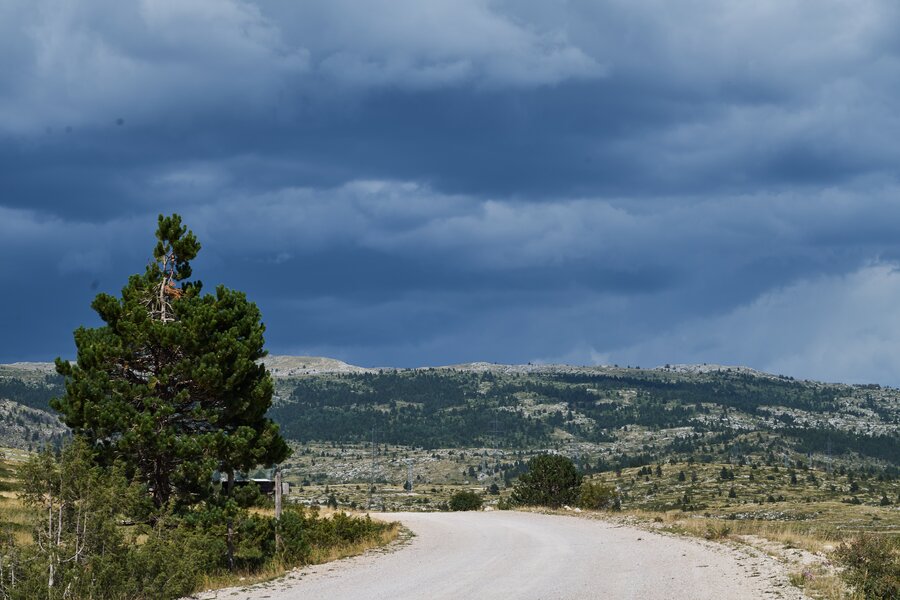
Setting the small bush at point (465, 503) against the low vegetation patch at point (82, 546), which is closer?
the low vegetation patch at point (82, 546)

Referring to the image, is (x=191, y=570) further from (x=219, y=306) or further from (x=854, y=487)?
(x=854, y=487)

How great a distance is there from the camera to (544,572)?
24.9 m

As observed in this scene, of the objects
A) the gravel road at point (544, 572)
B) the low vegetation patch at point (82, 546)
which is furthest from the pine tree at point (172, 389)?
the gravel road at point (544, 572)

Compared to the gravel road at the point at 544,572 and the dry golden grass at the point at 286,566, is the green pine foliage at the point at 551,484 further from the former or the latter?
the dry golden grass at the point at 286,566

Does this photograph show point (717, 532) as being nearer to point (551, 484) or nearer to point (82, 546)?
point (82, 546)

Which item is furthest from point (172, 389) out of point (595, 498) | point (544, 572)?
point (595, 498)

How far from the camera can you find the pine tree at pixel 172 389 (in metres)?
25.1

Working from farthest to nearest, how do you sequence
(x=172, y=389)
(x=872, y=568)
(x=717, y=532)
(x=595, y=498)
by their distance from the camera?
(x=595, y=498), (x=717, y=532), (x=172, y=389), (x=872, y=568)

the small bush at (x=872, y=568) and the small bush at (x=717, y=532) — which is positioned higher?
the small bush at (x=872, y=568)

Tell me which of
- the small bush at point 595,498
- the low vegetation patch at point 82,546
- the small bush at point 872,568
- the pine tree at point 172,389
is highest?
the pine tree at point 172,389

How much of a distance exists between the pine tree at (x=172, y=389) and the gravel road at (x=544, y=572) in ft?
14.5

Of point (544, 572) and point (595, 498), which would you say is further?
point (595, 498)

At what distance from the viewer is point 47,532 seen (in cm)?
1853

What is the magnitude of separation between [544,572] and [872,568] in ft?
28.5
